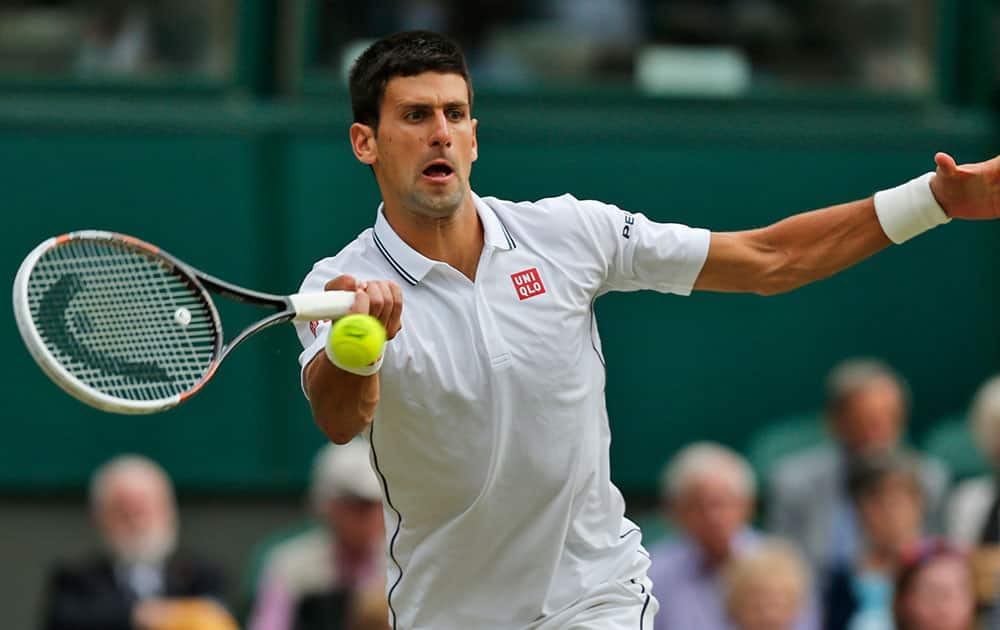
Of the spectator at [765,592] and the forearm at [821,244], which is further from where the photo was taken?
the spectator at [765,592]

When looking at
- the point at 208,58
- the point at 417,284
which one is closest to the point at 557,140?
the point at 208,58

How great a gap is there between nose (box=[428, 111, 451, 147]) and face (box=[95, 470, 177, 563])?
3523 mm

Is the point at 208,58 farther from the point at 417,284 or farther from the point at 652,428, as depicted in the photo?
the point at 417,284

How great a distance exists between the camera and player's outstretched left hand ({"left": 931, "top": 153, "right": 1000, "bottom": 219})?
15.8 ft

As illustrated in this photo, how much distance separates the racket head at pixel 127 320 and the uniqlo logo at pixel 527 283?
688 millimetres

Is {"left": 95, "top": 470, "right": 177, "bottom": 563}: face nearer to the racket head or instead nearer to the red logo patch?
the racket head

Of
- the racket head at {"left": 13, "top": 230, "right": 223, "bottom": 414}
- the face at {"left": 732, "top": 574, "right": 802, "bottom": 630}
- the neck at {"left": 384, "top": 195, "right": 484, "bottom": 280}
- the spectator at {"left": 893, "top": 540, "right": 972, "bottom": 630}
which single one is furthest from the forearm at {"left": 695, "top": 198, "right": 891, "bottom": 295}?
the face at {"left": 732, "top": 574, "right": 802, "bottom": 630}

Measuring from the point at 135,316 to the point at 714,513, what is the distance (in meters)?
3.63

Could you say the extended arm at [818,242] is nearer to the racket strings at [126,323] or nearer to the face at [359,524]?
the racket strings at [126,323]

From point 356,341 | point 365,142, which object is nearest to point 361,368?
point 356,341

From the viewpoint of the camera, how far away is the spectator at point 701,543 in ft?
24.7

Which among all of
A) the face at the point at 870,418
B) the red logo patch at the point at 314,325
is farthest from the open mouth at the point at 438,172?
the face at the point at 870,418

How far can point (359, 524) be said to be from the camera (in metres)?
7.46

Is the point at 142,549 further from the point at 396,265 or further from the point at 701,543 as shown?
the point at 396,265
